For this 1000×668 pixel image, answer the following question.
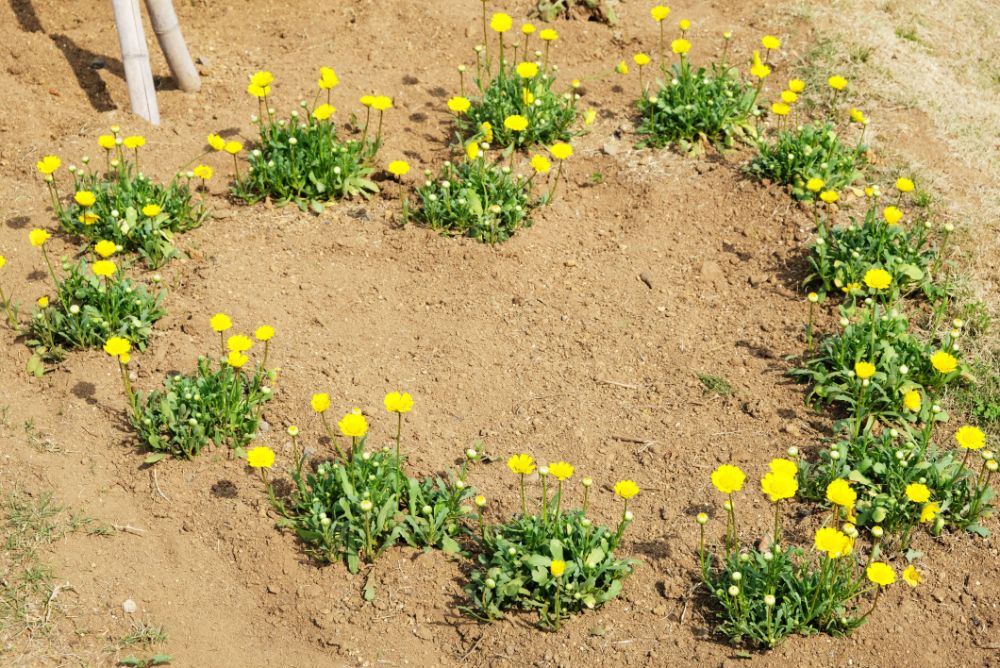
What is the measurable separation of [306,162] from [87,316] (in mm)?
A: 1402

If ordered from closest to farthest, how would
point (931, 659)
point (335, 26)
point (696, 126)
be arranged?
point (931, 659), point (696, 126), point (335, 26)

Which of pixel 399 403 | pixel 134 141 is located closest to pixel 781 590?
pixel 399 403

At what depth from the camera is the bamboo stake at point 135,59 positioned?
5.95m

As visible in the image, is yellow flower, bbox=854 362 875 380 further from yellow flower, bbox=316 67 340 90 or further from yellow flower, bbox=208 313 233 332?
yellow flower, bbox=316 67 340 90

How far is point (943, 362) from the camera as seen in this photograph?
15.0 ft

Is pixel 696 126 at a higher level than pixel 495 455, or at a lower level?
higher

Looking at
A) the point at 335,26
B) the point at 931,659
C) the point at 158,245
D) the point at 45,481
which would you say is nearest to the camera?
the point at 931,659

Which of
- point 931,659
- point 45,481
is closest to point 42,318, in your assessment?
point 45,481

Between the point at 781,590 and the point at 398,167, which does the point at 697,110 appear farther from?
the point at 781,590

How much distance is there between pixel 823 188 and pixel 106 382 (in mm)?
3476

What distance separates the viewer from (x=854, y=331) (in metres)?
4.89

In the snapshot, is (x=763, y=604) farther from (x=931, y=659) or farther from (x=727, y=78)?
(x=727, y=78)

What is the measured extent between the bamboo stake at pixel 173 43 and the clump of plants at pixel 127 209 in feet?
2.34

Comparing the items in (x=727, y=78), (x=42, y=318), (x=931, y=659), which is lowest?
(x=931, y=659)
